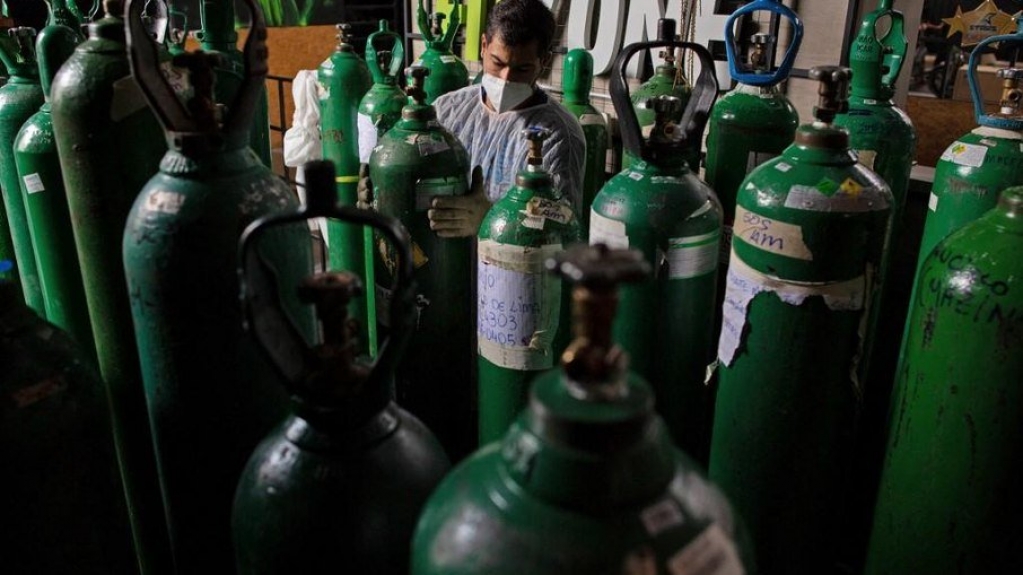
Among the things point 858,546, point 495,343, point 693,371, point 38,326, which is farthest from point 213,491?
point 858,546

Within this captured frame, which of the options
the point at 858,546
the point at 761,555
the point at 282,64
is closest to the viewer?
the point at 761,555

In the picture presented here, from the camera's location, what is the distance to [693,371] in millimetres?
1887

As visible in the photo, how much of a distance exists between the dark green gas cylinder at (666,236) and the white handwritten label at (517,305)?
15 centimetres

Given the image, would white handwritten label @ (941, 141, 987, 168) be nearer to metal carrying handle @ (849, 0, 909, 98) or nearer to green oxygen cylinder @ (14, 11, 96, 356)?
metal carrying handle @ (849, 0, 909, 98)

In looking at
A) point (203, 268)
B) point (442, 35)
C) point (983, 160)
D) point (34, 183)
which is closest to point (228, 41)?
point (34, 183)

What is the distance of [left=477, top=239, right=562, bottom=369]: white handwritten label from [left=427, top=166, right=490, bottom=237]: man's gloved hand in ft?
0.78

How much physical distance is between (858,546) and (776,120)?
1.25m

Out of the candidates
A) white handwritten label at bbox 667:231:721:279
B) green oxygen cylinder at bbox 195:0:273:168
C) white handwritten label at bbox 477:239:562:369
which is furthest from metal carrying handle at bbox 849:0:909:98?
green oxygen cylinder at bbox 195:0:273:168

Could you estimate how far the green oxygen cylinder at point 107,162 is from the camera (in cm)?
140

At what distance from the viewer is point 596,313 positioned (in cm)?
74

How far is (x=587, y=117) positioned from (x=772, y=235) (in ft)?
5.93

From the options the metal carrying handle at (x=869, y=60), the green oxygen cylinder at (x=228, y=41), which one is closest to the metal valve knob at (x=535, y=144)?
the green oxygen cylinder at (x=228, y=41)

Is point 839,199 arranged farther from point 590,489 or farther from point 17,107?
point 17,107

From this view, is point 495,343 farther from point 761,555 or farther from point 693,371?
point 761,555
